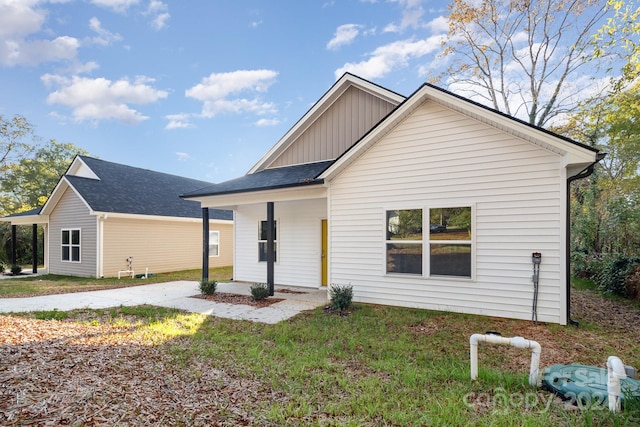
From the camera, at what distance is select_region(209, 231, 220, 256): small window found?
1822 cm

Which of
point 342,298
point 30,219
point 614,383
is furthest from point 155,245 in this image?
point 614,383

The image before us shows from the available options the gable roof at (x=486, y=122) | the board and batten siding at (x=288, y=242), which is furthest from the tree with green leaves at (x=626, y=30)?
the board and batten siding at (x=288, y=242)

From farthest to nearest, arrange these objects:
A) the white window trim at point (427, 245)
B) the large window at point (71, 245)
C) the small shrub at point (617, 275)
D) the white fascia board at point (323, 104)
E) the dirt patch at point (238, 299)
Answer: the large window at point (71, 245) < the white fascia board at point (323, 104) < the small shrub at point (617, 275) < the dirt patch at point (238, 299) < the white window trim at point (427, 245)

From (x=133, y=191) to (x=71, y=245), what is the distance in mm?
3698

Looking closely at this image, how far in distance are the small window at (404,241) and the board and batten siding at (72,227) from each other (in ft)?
42.9

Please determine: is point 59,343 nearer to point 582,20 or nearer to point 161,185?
point 161,185

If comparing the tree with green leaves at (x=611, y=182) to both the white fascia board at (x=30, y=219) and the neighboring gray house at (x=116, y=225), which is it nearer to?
the neighboring gray house at (x=116, y=225)

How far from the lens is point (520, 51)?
16.5 meters

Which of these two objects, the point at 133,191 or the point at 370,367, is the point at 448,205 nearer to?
the point at 370,367

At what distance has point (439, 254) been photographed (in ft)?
22.5

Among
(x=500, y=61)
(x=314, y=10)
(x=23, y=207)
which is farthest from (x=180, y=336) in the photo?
(x=23, y=207)

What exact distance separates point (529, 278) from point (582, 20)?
15359 mm

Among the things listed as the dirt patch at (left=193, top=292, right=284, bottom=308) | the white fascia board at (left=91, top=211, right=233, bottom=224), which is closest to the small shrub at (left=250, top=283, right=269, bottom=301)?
the dirt patch at (left=193, top=292, right=284, bottom=308)

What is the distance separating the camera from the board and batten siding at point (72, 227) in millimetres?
13809
